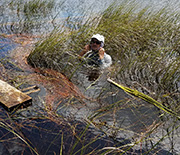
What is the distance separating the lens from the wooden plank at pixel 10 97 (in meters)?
2.87

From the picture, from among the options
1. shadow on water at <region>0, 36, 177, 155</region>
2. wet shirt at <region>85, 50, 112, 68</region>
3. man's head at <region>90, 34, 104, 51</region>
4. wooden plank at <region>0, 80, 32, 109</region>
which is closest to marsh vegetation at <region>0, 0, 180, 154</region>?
shadow on water at <region>0, 36, 177, 155</region>

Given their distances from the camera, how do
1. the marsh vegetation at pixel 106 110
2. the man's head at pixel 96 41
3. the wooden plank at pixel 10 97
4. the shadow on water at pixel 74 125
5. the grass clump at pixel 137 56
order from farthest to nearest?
the man's head at pixel 96 41
the grass clump at pixel 137 56
the wooden plank at pixel 10 97
the marsh vegetation at pixel 106 110
the shadow on water at pixel 74 125

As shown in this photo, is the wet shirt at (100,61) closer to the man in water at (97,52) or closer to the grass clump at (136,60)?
the man in water at (97,52)

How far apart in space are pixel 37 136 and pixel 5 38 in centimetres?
458

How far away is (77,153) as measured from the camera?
234cm

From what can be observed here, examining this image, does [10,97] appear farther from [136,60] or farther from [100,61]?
[136,60]

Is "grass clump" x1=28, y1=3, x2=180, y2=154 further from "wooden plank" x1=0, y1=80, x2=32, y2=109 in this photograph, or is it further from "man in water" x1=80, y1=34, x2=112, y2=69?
"wooden plank" x1=0, y1=80, x2=32, y2=109

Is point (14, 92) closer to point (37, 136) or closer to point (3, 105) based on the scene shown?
point (3, 105)

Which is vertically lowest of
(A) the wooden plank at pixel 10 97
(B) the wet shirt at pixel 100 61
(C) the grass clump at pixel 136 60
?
(A) the wooden plank at pixel 10 97

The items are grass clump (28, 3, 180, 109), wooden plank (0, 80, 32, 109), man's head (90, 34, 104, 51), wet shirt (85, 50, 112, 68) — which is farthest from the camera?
wet shirt (85, 50, 112, 68)

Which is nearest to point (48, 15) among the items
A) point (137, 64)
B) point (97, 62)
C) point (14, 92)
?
point (97, 62)

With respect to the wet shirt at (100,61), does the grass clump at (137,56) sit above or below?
above

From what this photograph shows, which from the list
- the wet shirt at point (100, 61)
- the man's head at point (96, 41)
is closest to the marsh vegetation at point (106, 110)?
the wet shirt at point (100, 61)

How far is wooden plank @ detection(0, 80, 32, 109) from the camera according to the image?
2.87m
